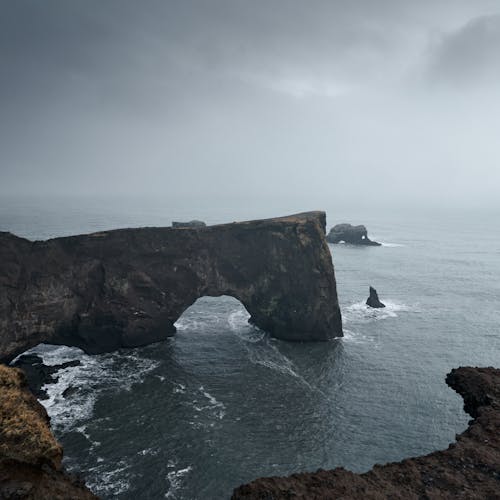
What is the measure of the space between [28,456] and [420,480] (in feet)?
66.1

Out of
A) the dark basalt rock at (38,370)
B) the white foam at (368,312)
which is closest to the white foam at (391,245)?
the white foam at (368,312)

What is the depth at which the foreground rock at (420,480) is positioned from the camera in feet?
63.8

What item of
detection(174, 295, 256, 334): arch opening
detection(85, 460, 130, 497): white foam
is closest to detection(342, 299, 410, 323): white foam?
detection(174, 295, 256, 334): arch opening

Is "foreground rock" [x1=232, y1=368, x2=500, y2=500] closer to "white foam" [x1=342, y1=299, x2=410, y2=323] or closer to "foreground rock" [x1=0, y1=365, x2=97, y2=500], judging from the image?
"foreground rock" [x1=0, y1=365, x2=97, y2=500]

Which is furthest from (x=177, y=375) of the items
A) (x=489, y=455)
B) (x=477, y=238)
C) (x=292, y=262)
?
(x=477, y=238)

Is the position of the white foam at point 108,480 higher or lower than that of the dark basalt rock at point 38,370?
lower

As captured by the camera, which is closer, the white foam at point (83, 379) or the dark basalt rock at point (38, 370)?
the white foam at point (83, 379)

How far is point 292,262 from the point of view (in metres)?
64.1

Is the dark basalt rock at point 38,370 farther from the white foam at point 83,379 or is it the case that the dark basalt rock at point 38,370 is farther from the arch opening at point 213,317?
the arch opening at point 213,317

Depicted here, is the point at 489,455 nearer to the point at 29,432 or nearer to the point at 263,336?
the point at 29,432

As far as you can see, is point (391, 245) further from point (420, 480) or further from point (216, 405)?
point (420, 480)

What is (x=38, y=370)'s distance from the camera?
160 ft

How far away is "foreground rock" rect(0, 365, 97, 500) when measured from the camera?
1839 centimetres

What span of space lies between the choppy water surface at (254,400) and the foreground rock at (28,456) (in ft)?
36.7
